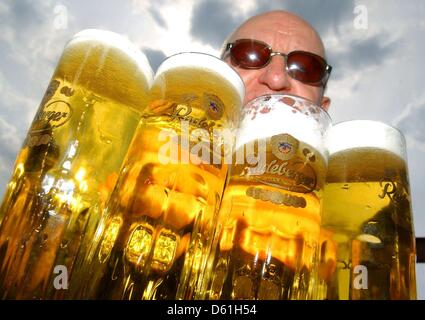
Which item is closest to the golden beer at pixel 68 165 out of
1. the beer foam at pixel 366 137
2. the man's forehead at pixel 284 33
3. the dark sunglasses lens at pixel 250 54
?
the beer foam at pixel 366 137

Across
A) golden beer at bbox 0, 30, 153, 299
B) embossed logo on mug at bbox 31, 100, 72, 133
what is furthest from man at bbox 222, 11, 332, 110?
embossed logo on mug at bbox 31, 100, 72, 133

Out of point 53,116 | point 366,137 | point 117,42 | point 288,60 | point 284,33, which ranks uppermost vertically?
point 284,33

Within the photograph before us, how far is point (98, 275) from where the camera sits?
0.59 m

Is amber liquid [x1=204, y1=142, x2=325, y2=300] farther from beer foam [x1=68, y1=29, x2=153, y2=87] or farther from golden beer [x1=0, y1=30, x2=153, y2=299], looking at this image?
beer foam [x1=68, y1=29, x2=153, y2=87]

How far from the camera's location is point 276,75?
1.68 meters

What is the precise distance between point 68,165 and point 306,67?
132 centimetres

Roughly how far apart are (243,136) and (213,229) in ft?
0.65

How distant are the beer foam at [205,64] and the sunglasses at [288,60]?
951mm

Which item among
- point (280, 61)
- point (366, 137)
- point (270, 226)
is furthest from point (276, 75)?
point (270, 226)

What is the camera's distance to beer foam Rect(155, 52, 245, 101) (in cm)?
80

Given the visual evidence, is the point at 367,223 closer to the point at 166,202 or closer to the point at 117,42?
the point at 166,202

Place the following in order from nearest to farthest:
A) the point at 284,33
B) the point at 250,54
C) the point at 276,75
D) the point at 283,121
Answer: the point at 283,121 → the point at 276,75 → the point at 250,54 → the point at 284,33

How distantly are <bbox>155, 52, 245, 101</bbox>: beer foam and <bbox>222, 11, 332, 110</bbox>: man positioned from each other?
77 centimetres

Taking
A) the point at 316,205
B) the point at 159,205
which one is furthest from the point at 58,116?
the point at 316,205
